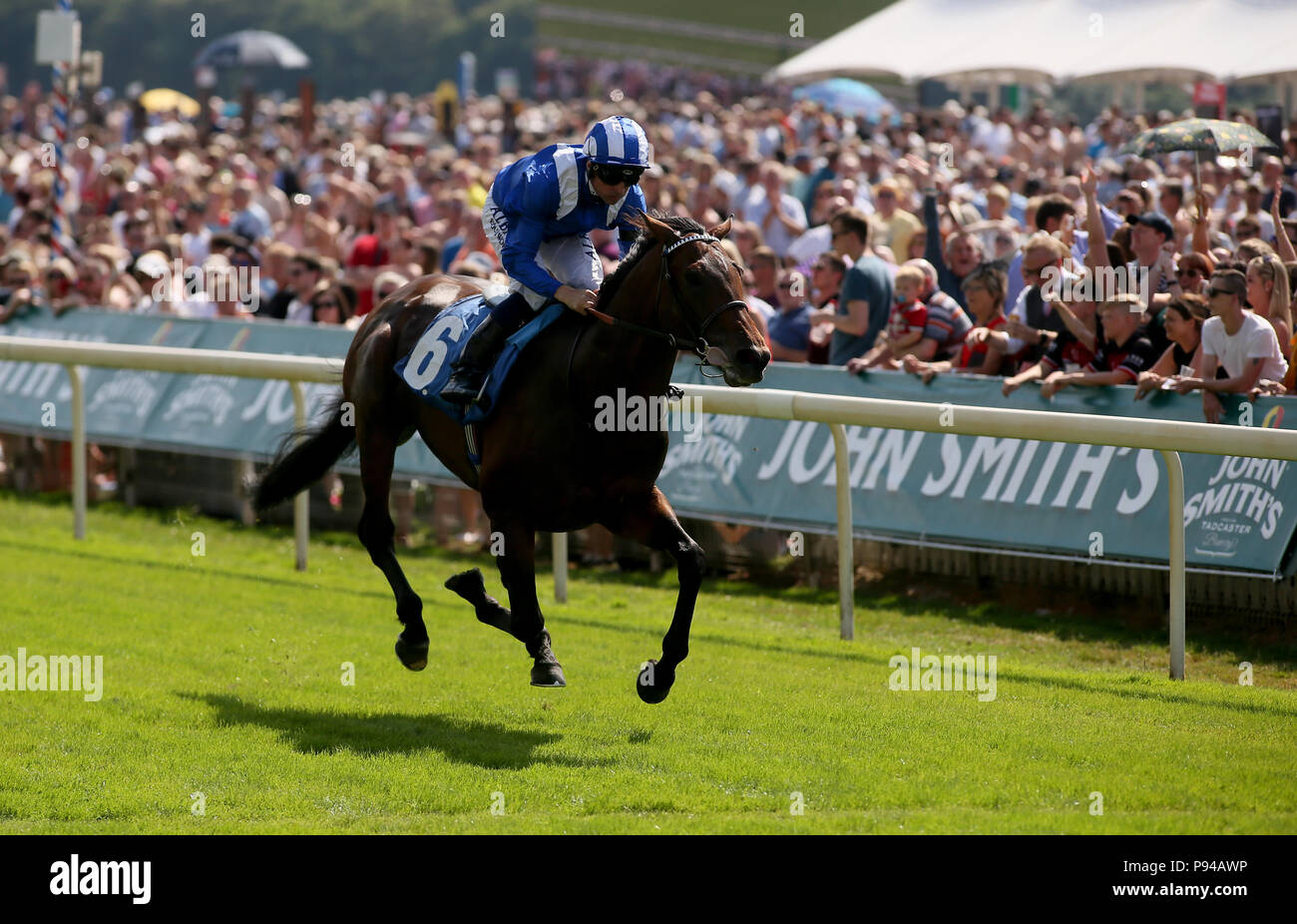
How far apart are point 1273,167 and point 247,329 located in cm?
709

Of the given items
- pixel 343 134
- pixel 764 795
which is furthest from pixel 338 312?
pixel 343 134

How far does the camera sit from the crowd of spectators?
8430mm

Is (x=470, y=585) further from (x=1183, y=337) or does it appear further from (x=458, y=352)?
(x=1183, y=337)

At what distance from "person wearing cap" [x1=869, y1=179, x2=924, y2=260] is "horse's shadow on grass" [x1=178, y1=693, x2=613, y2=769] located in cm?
585

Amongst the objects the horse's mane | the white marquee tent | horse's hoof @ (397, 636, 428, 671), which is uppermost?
the white marquee tent

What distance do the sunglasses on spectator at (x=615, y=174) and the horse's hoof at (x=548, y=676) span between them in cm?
178

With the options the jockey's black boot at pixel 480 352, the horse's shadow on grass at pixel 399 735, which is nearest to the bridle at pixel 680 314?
the jockey's black boot at pixel 480 352

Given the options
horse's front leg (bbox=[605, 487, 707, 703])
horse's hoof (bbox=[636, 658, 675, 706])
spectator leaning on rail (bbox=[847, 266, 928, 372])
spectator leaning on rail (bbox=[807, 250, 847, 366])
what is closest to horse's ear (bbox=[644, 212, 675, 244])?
horse's front leg (bbox=[605, 487, 707, 703])

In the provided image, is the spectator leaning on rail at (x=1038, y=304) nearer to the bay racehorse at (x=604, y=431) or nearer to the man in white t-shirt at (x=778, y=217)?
the bay racehorse at (x=604, y=431)

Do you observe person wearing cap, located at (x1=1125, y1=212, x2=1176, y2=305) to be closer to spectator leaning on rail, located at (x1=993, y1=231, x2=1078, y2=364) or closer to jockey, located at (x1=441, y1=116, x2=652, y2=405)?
spectator leaning on rail, located at (x1=993, y1=231, x2=1078, y2=364)

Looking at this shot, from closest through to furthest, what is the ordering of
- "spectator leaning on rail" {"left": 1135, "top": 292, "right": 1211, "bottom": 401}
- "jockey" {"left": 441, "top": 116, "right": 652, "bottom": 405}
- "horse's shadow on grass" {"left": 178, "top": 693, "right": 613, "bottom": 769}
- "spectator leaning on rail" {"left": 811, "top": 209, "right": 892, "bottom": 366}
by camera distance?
"horse's shadow on grass" {"left": 178, "top": 693, "right": 613, "bottom": 769} < "jockey" {"left": 441, "top": 116, "right": 652, "bottom": 405} < "spectator leaning on rail" {"left": 1135, "top": 292, "right": 1211, "bottom": 401} < "spectator leaning on rail" {"left": 811, "top": 209, "right": 892, "bottom": 366}

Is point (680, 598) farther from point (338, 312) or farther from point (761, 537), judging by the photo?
point (338, 312)

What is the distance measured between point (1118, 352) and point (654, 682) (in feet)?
11.4

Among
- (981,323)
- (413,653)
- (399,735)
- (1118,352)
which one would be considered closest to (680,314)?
(399,735)
